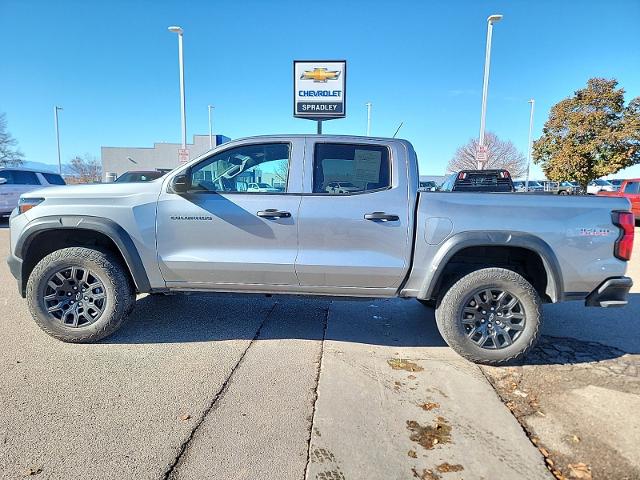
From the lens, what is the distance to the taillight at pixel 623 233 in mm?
3246

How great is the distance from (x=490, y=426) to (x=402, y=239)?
154 cm

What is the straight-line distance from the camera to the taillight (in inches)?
128

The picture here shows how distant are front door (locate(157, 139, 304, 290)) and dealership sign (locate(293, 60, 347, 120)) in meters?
9.87

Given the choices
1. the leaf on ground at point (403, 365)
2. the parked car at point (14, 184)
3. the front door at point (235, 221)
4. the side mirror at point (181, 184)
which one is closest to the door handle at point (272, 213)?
the front door at point (235, 221)

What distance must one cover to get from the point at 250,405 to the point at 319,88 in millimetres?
11895

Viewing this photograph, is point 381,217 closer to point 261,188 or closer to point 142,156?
point 261,188

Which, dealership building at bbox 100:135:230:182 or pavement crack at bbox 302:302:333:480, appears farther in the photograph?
dealership building at bbox 100:135:230:182

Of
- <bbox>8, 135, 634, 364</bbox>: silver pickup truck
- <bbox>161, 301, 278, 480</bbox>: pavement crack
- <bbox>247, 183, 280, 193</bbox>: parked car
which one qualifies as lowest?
<bbox>161, 301, 278, 480</bbox>: pavement crack

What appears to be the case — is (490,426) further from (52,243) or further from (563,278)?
(52,243)

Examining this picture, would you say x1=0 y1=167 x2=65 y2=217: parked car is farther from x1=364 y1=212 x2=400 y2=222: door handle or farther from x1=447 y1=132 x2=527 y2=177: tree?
x1=447 y1=132 x2=527 y2=177: tree

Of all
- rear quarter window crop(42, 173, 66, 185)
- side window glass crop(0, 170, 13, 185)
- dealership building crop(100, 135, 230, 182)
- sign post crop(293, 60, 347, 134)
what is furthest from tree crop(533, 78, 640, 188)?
dealership building crop(100, 135, 230, 182)

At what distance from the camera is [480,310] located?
11.5 feet

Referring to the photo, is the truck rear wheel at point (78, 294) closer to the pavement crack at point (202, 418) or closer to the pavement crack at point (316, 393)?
the pavement crack at point (202, 418)

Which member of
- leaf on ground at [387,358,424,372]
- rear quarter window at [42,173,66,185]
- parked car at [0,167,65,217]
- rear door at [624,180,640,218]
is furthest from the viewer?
rear door at [624,180,640,218]
